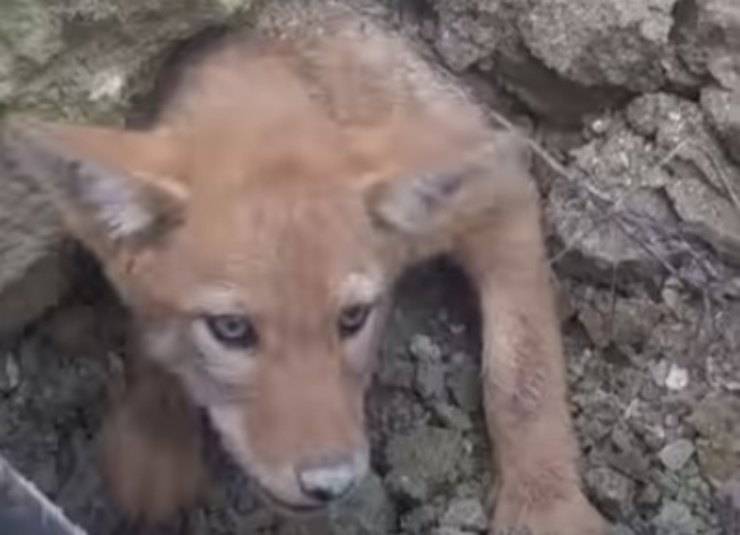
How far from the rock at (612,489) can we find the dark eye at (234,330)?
0.67m

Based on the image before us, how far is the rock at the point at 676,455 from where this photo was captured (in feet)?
12.6

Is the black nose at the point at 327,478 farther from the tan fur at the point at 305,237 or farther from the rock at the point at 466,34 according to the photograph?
the rock at the point at 466,34

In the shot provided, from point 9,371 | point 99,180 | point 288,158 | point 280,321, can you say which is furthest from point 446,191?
point 9,371

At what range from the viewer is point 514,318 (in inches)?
153

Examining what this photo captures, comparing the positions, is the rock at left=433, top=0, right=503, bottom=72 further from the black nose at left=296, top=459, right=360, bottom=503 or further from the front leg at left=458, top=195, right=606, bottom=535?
the black nose at left=296, top=459, right=360, bottom=503

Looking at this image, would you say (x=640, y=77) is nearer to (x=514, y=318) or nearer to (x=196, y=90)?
(x=514, y=318)

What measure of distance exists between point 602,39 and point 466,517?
2.36 feet

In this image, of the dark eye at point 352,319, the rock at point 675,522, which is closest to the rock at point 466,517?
the rock at point 675,522

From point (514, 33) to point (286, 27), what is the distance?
1.12 ft

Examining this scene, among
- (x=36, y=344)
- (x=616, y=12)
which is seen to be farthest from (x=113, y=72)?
(x=616, y=12)

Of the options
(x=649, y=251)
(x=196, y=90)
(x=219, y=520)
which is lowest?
(x=219, y=520)

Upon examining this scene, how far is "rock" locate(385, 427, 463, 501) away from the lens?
383 cm

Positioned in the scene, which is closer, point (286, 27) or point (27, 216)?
point (27, 216)

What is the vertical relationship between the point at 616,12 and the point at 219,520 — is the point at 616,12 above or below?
above
